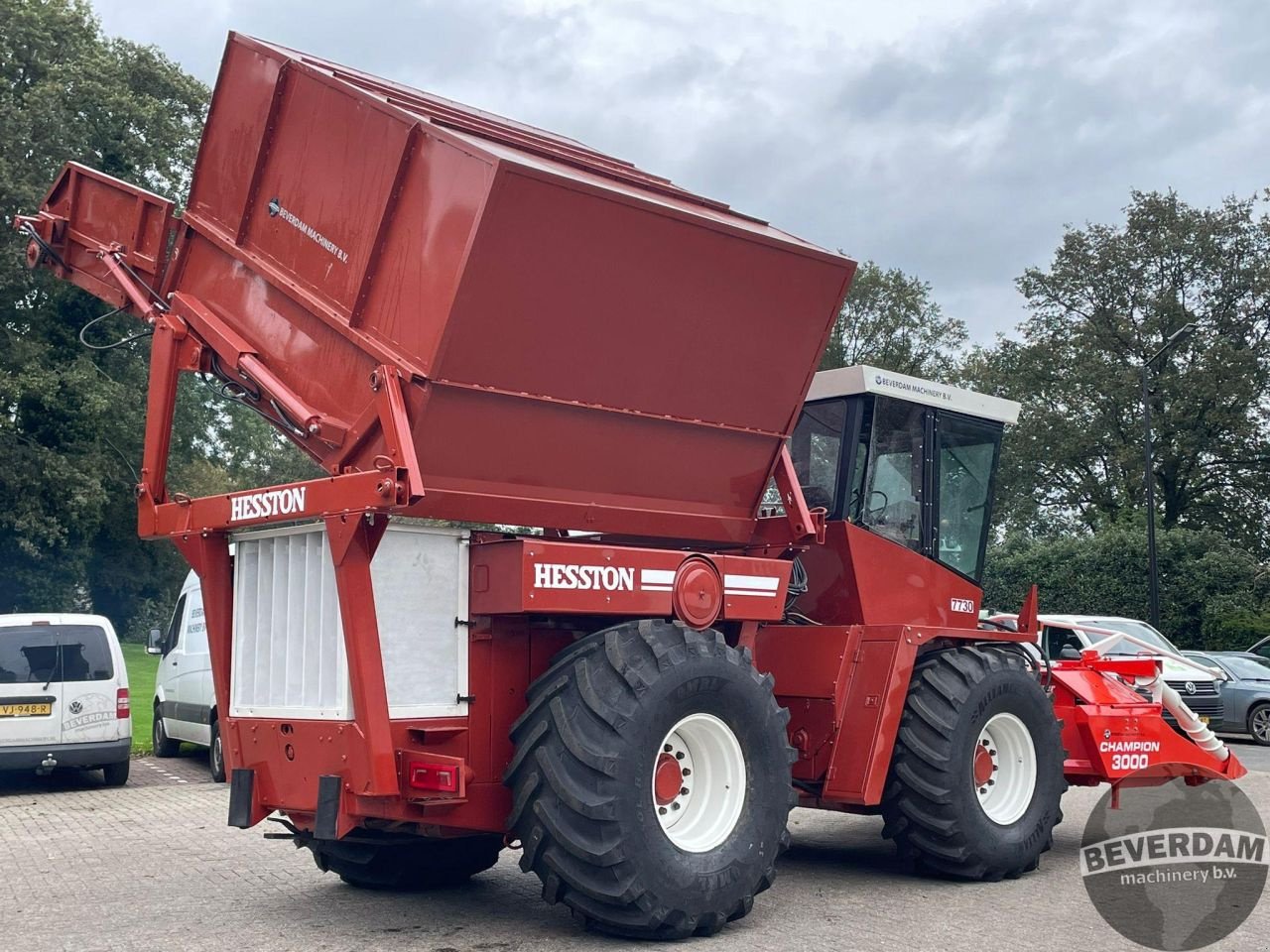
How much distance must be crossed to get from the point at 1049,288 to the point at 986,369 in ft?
10.8

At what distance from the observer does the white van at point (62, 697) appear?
513 inches

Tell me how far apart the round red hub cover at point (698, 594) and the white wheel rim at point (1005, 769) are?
221 centimetres

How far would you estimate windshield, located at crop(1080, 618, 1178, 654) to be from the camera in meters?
17.6

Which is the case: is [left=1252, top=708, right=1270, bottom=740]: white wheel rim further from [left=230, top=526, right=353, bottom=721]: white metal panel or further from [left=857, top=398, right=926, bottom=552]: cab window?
[left=230, top=526, right=353, bottom=721]: white metal panel

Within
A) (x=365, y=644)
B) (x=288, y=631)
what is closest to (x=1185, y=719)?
(x=365, y=644)

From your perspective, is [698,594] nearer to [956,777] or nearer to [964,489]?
[956,777]

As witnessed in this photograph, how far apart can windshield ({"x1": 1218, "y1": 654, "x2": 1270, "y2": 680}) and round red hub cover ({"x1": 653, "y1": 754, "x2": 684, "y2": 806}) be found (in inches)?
617

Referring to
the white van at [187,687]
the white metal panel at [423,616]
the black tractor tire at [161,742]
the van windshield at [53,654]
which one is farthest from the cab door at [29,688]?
the white metal panel at [423,616]

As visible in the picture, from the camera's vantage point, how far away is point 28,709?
13086mm

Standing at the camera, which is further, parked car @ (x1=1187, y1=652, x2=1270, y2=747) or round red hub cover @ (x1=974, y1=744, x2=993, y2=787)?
parked car @ (x1=1187, y1=652, x2=1270, y2=747)

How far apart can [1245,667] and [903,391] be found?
1371cm

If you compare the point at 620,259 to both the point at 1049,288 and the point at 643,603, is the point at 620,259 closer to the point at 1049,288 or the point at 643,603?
the point at 643,603

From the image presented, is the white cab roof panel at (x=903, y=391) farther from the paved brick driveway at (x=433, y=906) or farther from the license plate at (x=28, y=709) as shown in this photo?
the license plate at (x=28, y=709)

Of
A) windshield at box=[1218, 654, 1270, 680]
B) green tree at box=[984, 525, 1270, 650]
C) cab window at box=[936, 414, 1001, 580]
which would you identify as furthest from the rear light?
green tree at box=[984, 525, 1270, 650]
